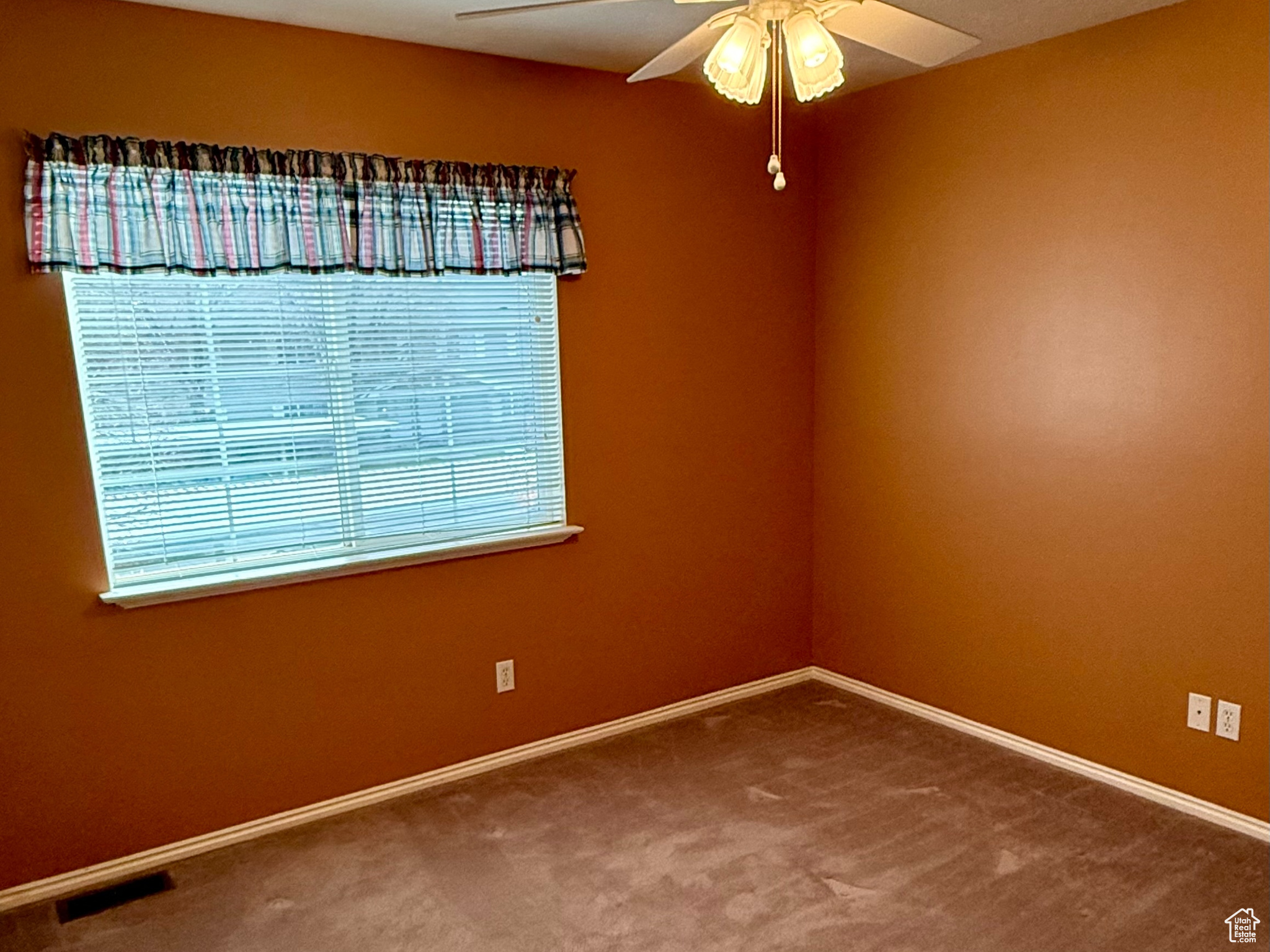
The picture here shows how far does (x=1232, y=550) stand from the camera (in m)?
2.60

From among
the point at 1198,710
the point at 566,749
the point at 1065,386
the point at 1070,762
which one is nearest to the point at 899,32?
the point at 1065,386

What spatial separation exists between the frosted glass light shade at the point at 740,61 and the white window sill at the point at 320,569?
1.77m

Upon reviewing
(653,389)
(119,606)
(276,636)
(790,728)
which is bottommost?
(790,728)

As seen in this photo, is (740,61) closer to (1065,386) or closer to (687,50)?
(687,50)

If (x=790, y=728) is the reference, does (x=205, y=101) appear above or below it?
above

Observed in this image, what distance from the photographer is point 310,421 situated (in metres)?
2.78

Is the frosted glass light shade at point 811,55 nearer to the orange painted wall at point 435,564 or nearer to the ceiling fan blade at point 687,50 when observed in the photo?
the ceiling fan blade at point 687,50

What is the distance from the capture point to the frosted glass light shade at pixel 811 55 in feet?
5.54

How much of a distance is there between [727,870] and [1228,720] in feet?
5.24

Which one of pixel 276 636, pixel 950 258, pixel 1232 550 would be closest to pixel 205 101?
pixel 276 636

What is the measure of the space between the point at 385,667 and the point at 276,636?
38 cm

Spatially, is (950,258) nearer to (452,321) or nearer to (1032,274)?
(1032,274)

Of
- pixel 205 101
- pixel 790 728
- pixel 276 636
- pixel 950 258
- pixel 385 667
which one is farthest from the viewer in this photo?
pixel 790 728

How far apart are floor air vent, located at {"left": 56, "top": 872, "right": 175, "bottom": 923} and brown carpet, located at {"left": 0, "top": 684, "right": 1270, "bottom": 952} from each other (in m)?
0.04
